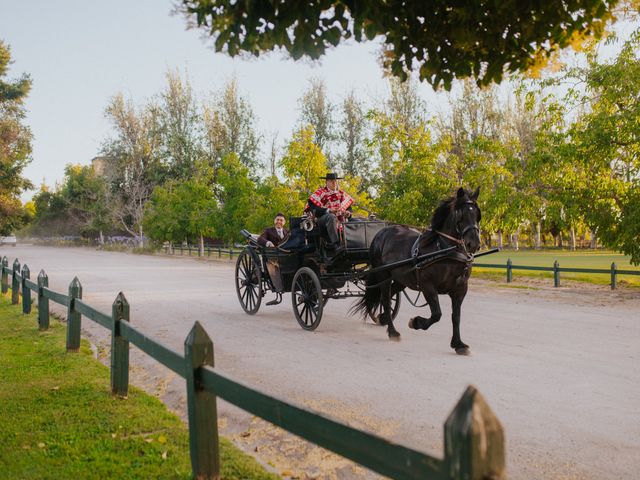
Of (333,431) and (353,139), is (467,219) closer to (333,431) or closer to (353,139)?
(333,431)

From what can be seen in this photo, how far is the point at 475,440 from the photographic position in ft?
6.62

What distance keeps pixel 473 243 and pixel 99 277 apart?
19.3 meters

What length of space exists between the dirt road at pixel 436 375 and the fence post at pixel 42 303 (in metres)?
0.79

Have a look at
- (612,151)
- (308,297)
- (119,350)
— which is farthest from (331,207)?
(612,151)

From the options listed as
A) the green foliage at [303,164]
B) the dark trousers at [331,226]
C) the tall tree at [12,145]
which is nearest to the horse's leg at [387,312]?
the dark trousers at [331,226]

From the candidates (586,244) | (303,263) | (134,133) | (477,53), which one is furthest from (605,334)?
(586,244)

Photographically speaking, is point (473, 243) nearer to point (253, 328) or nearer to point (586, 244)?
point (253, 328)

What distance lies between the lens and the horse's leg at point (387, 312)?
31.1 feet

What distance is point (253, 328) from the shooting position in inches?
429

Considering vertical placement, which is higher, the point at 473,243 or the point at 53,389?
the point at 473,243

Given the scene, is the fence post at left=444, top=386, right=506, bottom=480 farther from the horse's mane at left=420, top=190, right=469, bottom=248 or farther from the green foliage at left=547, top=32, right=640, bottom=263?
the green foliage at left=547, top=32, right=640, bottom=263

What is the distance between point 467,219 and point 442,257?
0.70 meters

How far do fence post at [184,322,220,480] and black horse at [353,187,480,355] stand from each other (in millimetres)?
4770

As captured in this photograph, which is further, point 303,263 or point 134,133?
point 134,133
